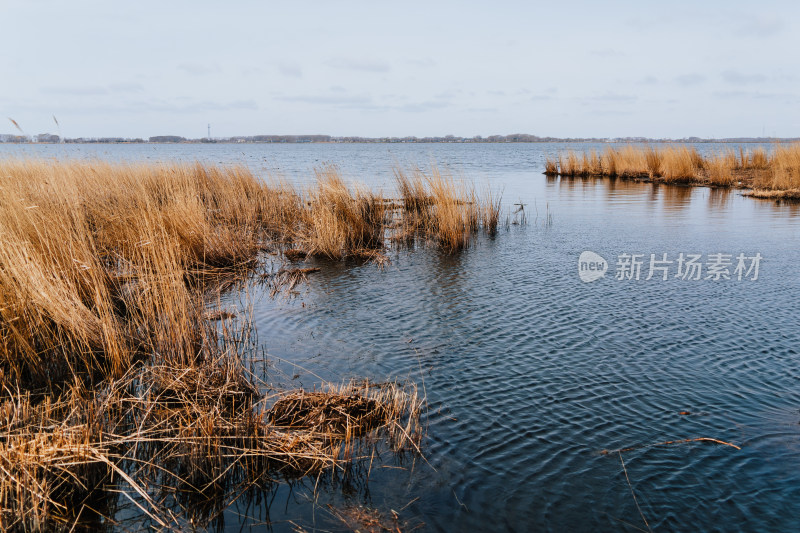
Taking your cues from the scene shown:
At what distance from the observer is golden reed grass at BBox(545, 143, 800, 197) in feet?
67.2

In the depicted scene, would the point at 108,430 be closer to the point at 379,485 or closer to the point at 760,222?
the point at 379,485

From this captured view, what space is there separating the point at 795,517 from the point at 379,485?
8.92 ft

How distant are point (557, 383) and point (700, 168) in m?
26.4

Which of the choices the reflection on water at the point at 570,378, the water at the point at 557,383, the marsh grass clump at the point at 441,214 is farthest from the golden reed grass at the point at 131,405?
Result: the marsh grass clump at the point at 441,214

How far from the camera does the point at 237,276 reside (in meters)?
9.21

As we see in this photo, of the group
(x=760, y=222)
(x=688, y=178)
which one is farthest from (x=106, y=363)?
(x=688, y=178)

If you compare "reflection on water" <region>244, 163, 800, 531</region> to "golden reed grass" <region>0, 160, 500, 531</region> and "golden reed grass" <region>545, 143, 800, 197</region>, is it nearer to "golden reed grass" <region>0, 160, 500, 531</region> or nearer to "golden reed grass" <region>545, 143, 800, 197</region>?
"golden reed grass" <region>0, 160, 500, 531</region>

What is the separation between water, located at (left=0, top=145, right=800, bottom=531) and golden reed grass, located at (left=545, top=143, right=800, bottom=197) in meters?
12.3

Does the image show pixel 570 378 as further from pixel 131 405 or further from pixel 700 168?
pixel 700 168

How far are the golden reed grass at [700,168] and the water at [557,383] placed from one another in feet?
40.5

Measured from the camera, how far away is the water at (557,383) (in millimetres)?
3514

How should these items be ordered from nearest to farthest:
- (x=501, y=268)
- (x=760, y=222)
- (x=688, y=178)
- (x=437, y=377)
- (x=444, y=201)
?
(x=437, y=377) < (x=501, y=268) < (x=444, y=201) < (x=760, y=222) < (x=688, y=178)
